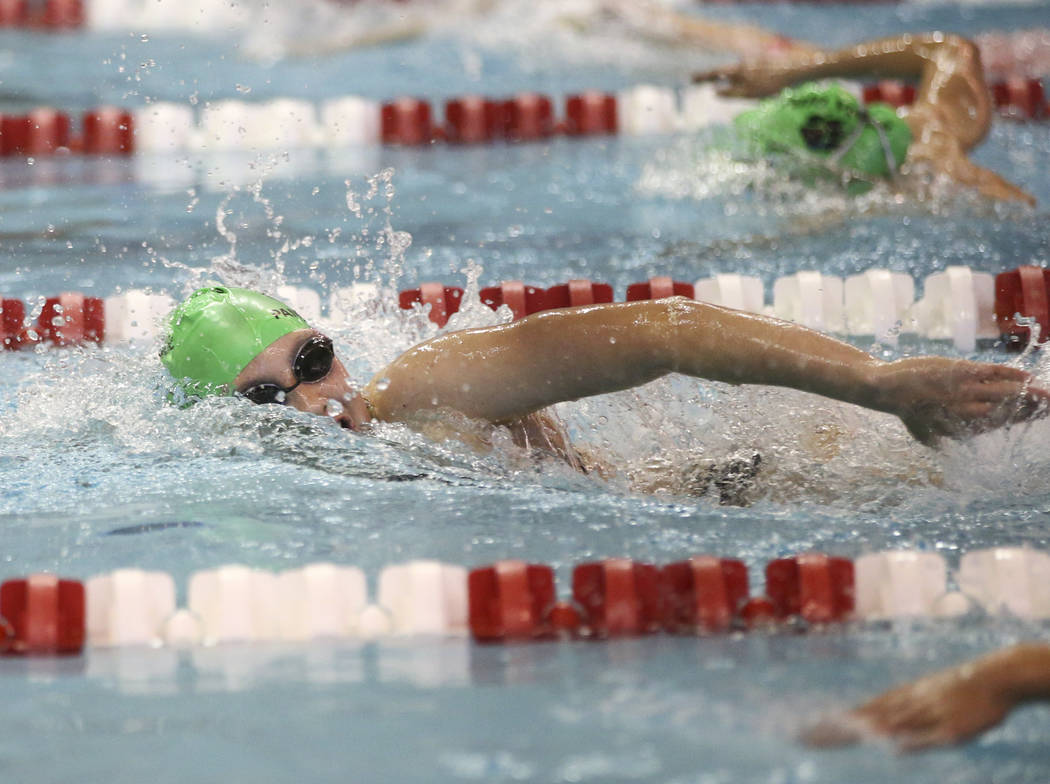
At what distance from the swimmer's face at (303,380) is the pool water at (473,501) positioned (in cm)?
4

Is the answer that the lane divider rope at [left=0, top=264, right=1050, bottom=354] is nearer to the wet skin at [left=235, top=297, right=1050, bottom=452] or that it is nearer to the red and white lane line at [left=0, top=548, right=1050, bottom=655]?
the wet skin at [left=235, top=297, right=1050, bottom=452]

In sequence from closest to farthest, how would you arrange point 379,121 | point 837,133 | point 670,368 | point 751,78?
point 670,368, point 837,133, point 751,78, point 379,121

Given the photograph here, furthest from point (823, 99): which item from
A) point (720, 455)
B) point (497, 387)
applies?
point (497, 387)

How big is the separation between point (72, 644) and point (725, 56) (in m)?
5.64

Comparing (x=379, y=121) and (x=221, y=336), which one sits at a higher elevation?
(x=379, y=121)

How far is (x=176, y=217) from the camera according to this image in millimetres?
4867

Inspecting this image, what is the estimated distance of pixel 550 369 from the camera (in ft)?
7.84

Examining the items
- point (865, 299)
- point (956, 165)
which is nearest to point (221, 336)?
point (865, 299)

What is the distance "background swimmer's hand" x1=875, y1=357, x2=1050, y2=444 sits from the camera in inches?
84.4

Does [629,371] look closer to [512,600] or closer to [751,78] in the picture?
[512,600]

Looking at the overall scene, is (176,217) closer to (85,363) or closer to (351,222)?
(351,222)

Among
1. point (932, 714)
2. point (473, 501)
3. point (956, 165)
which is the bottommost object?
point (932, 714)

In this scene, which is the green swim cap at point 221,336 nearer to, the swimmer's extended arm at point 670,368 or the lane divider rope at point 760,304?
the swimmer's extended arm at point 670,368

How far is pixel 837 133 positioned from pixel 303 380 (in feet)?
8.32
